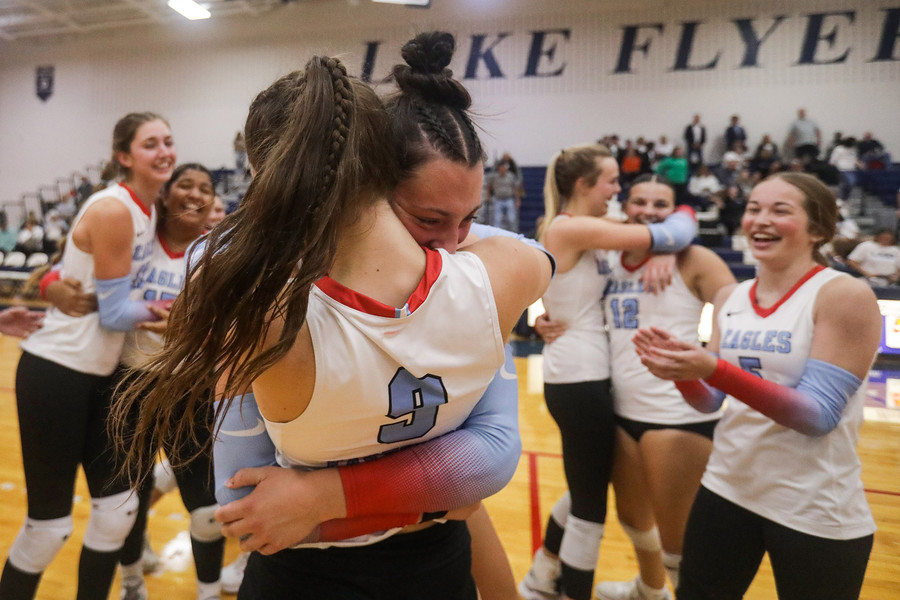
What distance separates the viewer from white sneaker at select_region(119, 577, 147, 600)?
95.2 inches

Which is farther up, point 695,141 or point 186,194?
point 695,141

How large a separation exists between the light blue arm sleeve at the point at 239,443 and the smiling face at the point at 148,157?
1.50 m

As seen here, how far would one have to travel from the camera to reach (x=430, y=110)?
0.92m

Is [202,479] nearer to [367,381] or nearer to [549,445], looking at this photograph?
[367,381]

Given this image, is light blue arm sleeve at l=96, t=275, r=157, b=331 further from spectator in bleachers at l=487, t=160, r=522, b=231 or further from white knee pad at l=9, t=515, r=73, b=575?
spectator in bleachers at l=487, t=160, r=522, b=231

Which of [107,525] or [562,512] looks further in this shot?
[562,512]

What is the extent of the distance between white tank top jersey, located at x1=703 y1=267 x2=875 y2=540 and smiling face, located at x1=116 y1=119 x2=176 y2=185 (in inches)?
79.9

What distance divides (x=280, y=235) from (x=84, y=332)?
167cm

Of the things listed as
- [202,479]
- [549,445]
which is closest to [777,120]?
[549,445]

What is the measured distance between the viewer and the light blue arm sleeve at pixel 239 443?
939 millimetres

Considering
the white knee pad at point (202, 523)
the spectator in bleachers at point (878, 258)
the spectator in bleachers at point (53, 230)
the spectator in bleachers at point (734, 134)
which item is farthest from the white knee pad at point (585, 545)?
the spectator in bleachers at point (53, 230)

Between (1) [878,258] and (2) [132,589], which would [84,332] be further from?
(1) [878,258]

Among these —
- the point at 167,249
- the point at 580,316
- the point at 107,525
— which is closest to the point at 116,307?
the point at 167,249

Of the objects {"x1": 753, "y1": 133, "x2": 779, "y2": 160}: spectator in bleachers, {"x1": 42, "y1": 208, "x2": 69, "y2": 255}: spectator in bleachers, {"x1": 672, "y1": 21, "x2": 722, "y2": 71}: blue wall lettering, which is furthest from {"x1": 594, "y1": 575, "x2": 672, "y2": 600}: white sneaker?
{"x1": 42, "y1": 208, "x2": 69, "y2": 255}: spectator in bleachers
